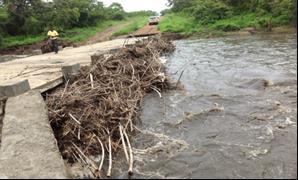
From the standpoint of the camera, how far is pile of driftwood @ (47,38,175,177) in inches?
249

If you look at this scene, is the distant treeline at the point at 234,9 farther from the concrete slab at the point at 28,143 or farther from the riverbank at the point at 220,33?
the concrete slab at the point at 28,143

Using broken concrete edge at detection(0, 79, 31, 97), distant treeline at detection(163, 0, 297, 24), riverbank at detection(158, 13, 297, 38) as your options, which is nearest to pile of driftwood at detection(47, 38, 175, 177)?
broken concrete edge at detection(0, 79, 31, 97)

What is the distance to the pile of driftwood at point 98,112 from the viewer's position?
6.33 m

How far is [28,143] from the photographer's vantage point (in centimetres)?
589

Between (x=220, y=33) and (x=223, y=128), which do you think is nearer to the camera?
(x=223, y=128)

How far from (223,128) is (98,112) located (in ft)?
7.89

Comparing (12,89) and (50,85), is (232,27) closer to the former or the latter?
(50,85)

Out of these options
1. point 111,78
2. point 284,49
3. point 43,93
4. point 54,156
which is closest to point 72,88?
point 43,93

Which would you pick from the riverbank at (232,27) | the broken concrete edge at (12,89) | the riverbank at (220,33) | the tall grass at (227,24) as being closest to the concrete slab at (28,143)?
the broken concrete edge at (12,89)

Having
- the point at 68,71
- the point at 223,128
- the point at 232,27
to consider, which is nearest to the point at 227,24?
the point at 232,27

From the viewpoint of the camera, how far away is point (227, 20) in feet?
112

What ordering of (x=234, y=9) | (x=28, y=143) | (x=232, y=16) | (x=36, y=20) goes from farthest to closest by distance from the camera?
(x=36, y=20), (x=234, y=9), (x=232, y=16), (x=28, y=143)

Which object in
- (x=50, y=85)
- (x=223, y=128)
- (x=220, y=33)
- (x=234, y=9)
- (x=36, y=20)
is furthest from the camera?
(x=36, y=20)

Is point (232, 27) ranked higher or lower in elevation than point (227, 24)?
lower
